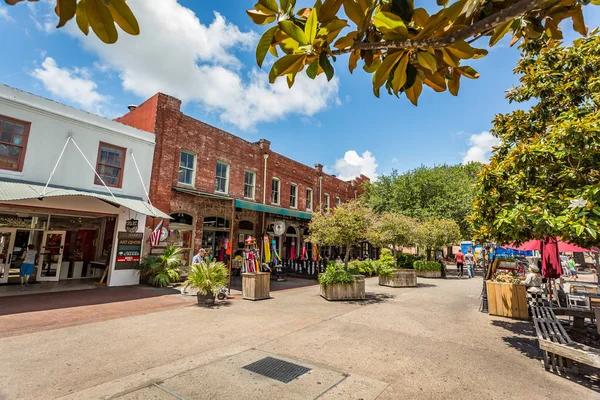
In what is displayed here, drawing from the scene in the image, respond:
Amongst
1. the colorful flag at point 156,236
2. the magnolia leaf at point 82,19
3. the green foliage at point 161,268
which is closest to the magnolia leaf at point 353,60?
the magnolia leaf at point 82,19

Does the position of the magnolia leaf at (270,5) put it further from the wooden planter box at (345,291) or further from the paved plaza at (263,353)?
the wooden planter box at (345,291)

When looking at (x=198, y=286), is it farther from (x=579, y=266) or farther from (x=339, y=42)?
(x=579, y=266)

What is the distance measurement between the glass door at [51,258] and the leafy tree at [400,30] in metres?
15.4

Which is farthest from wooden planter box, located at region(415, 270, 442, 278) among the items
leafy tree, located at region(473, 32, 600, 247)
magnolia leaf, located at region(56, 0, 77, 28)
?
magnolia leaf, located at region(56, 0, 77, 28)

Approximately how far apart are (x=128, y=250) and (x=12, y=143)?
517 cm

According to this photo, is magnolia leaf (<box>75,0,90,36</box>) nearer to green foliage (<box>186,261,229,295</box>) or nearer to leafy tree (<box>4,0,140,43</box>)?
leafy tree (<box>4,0,140,43</box>)

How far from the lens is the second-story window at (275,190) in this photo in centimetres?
1959

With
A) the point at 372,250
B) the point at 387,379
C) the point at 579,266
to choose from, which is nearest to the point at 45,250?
the point at 387,379

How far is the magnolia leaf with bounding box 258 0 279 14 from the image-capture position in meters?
1.37

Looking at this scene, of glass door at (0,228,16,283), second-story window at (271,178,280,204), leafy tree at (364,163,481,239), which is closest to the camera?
glass door at (0,228,16,283)

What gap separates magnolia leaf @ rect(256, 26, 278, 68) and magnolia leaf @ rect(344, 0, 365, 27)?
1.14 feet

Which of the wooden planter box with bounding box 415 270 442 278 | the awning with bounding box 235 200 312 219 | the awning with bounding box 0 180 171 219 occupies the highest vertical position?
the awning with bounding box 235 200 312 219

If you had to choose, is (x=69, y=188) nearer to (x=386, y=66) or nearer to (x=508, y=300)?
(x=386, y=66)

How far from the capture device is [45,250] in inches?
497
